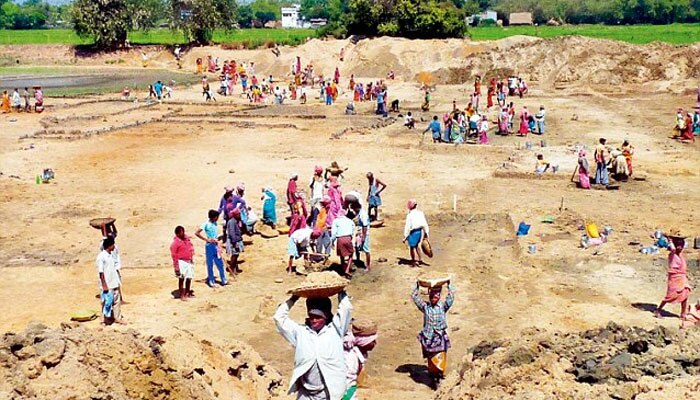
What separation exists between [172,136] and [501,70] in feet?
86.4

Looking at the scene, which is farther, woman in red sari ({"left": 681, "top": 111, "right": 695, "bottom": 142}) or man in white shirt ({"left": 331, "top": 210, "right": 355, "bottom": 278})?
woman in red sari ({"left": 681, "top": 111, "right": 695, "bottom": 142})

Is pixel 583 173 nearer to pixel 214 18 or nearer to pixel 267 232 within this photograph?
pixel 267 232

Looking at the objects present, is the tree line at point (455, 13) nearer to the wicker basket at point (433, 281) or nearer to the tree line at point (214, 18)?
the tree line at point (214, 18)

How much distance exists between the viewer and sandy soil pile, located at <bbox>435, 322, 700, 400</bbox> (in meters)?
6.99

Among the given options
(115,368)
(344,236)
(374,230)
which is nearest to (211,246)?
(344,236)

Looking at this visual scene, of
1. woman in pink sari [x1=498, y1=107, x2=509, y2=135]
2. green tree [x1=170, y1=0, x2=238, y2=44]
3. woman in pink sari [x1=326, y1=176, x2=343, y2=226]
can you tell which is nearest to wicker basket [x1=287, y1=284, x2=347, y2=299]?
woman in pink sari [x1=326, y1=176, x2=343, y2=226]

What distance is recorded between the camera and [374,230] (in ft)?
59.3

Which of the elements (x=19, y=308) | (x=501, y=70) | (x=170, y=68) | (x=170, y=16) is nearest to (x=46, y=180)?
(x=19, y=308)

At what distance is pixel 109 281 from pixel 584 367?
7434mm

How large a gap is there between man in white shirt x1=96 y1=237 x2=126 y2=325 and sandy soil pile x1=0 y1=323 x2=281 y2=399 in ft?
9.67

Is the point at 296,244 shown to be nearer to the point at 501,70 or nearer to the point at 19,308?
the point at 19,308

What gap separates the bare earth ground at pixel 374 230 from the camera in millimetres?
12734

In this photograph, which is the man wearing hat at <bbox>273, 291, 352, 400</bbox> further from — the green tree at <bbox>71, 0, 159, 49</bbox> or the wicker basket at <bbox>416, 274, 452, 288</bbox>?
the green tree at <bbox>71, 0, 159, 49</bbox>

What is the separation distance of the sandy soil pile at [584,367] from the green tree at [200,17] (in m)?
63.1
